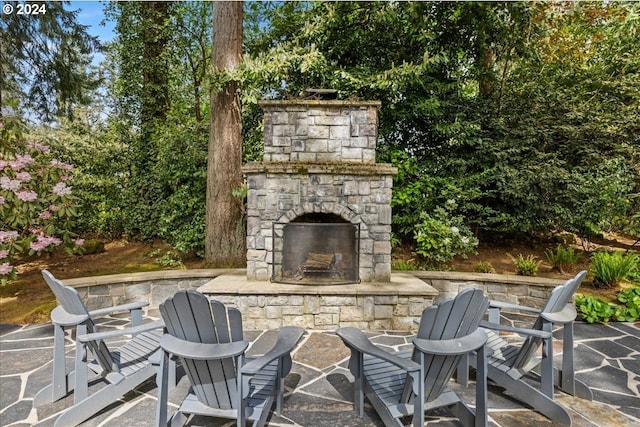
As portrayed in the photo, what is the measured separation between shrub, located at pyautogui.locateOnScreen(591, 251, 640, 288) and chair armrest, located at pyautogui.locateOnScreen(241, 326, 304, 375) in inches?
176

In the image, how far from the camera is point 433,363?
1.87 metres

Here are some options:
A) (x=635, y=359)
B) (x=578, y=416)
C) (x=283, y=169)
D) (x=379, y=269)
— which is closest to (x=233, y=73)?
(x=283, y=169)

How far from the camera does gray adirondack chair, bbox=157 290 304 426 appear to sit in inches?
68.8

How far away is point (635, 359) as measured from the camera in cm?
302

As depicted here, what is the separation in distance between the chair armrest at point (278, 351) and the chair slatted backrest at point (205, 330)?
0.12m

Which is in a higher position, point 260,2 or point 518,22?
point 260,2

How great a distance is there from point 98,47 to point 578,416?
26.2 feet

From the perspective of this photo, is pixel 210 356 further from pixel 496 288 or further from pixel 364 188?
pixel 496 288

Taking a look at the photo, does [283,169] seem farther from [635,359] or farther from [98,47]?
[98,47]

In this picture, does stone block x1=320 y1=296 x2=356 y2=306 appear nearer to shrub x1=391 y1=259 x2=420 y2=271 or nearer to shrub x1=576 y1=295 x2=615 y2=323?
shrub x1=391 y1=259 x2=420 y2=271

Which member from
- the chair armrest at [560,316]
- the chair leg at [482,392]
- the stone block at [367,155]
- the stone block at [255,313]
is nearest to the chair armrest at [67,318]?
the stone block at [255,313]

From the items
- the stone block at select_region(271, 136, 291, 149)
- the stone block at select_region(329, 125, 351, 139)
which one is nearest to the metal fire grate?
the stone block at select_region(271, 136, 291, 149)

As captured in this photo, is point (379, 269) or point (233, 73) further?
point (233, 73)

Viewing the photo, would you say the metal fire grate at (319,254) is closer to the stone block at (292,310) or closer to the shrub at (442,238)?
the stone block at (292,310)
